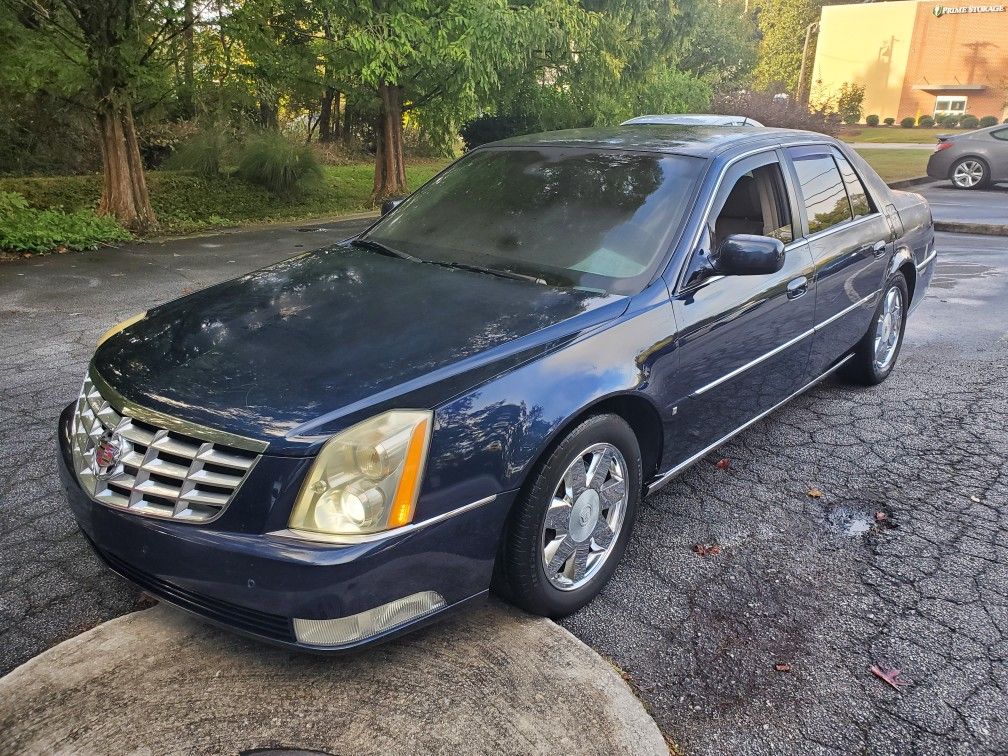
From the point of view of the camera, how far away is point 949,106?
1724 inches

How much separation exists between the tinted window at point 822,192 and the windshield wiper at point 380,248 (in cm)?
204

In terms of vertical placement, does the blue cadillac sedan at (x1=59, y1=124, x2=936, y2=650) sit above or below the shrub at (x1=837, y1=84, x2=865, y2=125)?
below

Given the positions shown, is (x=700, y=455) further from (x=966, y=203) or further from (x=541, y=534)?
(x=966, y=203)

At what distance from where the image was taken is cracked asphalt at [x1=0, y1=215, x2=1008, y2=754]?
97.6 inches

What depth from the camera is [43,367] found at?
5320 millimetres

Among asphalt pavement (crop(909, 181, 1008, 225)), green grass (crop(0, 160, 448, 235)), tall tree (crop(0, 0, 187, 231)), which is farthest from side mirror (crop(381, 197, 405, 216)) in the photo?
asphalt pavement (crop(909, 181, 1008, 225))

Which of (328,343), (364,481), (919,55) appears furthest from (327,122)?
(919,55)

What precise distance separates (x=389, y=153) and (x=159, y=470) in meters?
12.8

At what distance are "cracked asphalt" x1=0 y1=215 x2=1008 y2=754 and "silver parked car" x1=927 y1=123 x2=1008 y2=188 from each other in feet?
44.1

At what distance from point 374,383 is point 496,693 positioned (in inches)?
40.1

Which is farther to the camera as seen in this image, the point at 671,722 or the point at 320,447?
the point at 671,722

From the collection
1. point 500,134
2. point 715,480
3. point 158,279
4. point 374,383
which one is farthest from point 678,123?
point 500,134

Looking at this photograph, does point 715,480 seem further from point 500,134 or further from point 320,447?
point 500,134

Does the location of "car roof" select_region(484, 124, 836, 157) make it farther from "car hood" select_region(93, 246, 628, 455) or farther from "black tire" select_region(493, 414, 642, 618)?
"black tire" select_region(493, 414, 642, 618)
